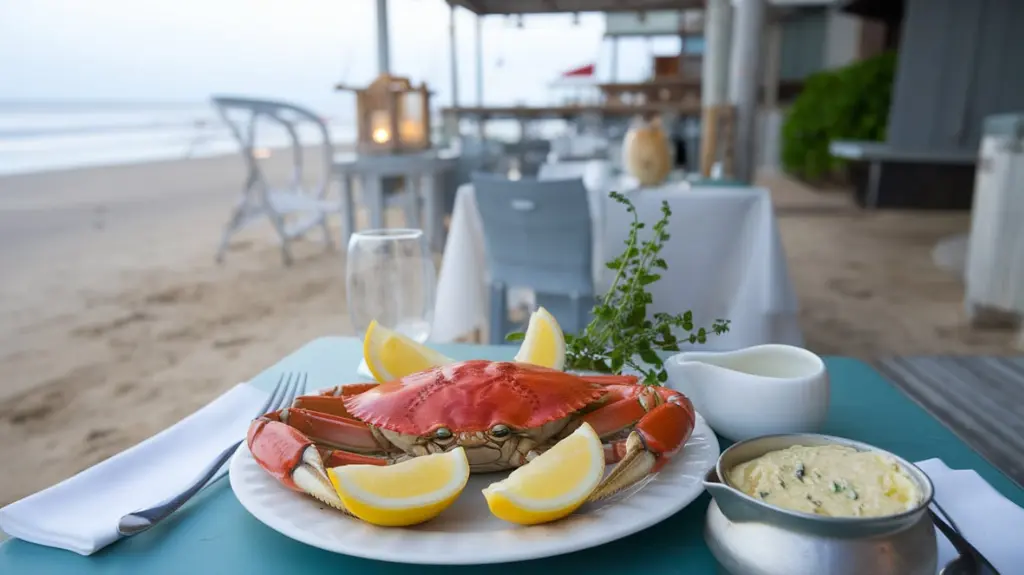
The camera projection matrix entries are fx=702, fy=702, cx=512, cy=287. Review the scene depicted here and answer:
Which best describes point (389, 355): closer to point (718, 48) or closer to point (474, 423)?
point (474, 423)

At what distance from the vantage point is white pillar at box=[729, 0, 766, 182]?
505 cm

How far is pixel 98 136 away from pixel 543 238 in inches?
665

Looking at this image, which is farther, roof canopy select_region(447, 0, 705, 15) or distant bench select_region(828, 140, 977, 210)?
distant bench select_region(828, 140, 977, 210)

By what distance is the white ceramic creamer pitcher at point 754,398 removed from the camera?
25.9 inches

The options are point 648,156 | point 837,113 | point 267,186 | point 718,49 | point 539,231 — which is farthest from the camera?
point 837,113

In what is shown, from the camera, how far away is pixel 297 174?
548 cm

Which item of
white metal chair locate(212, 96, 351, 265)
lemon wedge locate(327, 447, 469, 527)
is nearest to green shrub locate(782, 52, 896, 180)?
white metal chair locate(212, 96, 351, 265)

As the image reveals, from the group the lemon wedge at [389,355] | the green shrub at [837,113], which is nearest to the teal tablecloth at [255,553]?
the lemon wedge at [389,355]

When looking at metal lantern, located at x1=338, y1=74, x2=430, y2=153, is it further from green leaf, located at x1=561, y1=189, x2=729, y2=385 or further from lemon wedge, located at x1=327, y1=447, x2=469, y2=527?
lemon wedge, located at x1=327, y1=447, x2=469, y2=527

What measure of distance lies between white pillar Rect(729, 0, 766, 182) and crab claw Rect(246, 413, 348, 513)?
16.2ft

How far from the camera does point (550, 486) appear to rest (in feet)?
1.64

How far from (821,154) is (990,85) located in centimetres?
220

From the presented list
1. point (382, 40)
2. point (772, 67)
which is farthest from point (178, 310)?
point (772, 67)

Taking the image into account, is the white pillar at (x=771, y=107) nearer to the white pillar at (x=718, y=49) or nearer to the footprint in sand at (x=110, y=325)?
the white pillar at (x=718, y=49)
